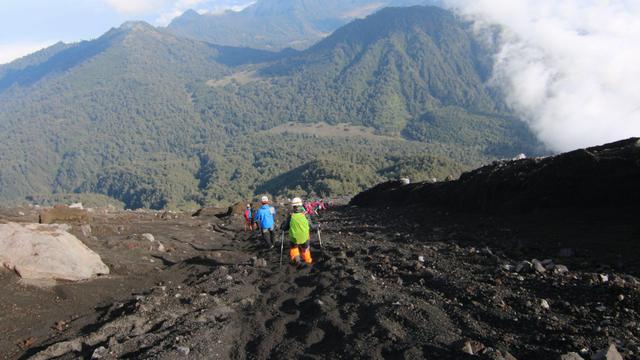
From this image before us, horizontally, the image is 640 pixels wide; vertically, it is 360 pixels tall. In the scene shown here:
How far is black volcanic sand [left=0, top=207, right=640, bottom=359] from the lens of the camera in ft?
24.7

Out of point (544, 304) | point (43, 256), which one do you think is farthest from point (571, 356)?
point (43, 256)

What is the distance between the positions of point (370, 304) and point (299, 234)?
208 inches

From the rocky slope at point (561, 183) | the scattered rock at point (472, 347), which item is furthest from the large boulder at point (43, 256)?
the rocky slope at point (561, 183)

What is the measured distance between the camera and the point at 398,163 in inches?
5418

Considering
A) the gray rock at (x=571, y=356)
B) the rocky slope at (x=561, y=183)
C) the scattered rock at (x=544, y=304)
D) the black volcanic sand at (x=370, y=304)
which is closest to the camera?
the gray rock at (x=571, y=356)

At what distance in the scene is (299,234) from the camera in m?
14.2

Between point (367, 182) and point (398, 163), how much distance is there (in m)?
20.3

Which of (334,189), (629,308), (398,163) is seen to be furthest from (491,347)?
(398,163)

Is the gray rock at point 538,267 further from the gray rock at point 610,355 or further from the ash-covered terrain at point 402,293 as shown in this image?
the gray rock at point 610,355

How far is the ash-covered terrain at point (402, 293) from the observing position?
7598mm

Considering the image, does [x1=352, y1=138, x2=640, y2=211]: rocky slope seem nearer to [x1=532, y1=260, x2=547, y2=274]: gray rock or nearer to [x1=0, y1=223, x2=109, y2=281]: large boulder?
[x1=532, y1=260, x2=547, y2=274]: gray rock

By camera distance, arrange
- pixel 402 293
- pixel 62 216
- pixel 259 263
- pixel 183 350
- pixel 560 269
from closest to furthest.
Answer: pixel 183 350 < pixel 402 293 < pixel 560 269 < pixel 259 263 < pixel 62 216

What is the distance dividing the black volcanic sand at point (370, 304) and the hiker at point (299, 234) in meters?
0.51

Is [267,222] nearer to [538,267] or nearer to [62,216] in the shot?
[538,267]
